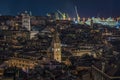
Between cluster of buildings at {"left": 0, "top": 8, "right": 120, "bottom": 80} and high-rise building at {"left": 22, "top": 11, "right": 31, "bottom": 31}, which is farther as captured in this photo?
high-rise building at {"left": 22, "top": 11, "right": 31, "bottom": 31}

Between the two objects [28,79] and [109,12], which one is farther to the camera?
[109,12]

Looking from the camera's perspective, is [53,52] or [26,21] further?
[26,21]

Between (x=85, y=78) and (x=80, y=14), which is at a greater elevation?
(x=80, y=14)

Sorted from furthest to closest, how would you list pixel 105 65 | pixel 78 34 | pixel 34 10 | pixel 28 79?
pixel 34 10
pixel 78 34
pixel 28 79
pixel 105 65

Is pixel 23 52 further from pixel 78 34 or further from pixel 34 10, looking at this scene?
pixel 34 10

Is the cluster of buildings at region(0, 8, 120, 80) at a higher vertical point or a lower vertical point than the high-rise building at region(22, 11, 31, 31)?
lower

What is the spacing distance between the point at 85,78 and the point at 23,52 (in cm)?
2279

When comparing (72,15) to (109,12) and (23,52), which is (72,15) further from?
(23,52)

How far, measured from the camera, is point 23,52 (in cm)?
5759

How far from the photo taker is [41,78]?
3606 centimetres

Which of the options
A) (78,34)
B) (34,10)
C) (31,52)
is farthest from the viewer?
(34,10)

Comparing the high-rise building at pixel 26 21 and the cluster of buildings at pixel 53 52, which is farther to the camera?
the high-rise building at pixel 26 21

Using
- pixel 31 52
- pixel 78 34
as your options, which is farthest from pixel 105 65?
pixel 78 34

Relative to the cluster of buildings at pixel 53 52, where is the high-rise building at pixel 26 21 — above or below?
above
